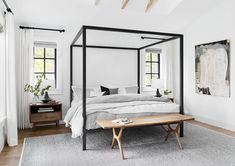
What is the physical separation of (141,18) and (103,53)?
4.59 ft

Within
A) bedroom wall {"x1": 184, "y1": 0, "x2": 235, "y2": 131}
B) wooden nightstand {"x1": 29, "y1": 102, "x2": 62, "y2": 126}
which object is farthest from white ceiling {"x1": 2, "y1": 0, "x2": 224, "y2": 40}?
wooden nightstand {"x1": 29, "y1": 102, "x2": 62, "y2": 126}

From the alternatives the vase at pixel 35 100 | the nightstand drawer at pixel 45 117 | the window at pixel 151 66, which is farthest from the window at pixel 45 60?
the window at pixel 151 66

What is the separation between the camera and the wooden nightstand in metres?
4.36

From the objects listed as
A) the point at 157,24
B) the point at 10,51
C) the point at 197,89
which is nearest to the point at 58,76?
the point at 10,51

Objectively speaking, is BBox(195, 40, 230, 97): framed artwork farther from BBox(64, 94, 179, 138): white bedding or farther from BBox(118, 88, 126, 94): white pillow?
BBox(118, 88, 126, 94): white pillow

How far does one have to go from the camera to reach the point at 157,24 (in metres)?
5.37

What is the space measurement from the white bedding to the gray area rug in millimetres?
366

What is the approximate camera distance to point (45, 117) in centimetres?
446

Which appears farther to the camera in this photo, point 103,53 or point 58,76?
point 103,53

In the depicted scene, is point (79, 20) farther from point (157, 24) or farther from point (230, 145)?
point (230, 145)

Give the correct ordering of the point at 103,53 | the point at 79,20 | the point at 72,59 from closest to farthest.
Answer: the point at 79,20 < the point at 72,59 < the point at 103,53

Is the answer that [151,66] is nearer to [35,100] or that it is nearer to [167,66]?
[167,66]

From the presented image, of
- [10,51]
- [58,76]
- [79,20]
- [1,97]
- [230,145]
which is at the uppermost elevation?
[79,20]

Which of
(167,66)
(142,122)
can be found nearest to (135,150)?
(142,122)
